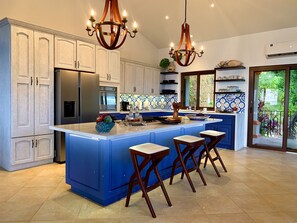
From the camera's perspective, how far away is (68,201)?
271cm

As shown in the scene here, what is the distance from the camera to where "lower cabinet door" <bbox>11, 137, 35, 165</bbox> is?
3.77 meters

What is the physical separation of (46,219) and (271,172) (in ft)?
11.9

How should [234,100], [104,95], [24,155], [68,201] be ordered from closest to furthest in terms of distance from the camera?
[68,201]
[24,155]
[104,95]
[234,100]

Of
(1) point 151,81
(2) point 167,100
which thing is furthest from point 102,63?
(2) point 167,100

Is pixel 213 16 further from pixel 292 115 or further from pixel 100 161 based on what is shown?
pixel 100 161

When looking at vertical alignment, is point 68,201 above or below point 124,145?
below

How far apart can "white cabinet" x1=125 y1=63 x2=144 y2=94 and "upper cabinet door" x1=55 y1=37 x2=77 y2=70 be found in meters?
1.95

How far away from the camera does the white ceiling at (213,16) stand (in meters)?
4.92

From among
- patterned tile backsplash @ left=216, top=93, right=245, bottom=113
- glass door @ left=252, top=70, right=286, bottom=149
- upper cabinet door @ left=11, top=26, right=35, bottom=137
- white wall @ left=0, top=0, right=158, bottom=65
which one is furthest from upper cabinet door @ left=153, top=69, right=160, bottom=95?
upper cabinet door @ left=11, top=26, right=35, bottom=137

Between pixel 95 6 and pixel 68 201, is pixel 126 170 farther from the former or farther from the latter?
pixel 95 6

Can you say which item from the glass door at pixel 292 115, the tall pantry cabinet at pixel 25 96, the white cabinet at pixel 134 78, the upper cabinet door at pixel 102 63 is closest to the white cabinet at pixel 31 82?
the tall pantry cabinet at pixel 25 96

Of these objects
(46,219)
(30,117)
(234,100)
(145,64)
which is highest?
(145,64)

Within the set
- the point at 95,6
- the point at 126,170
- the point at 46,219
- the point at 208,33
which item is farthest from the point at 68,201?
the point at 208,33

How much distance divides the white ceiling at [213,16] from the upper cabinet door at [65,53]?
85.8 inches
